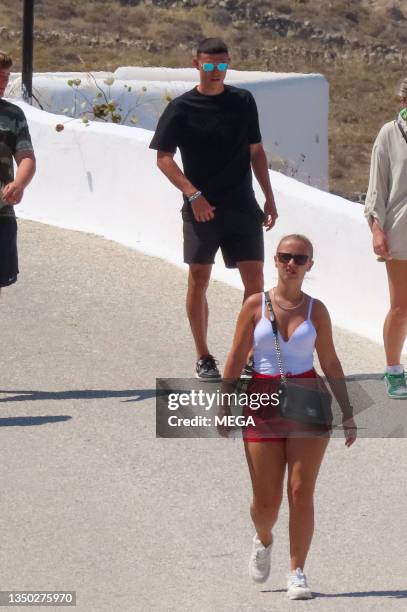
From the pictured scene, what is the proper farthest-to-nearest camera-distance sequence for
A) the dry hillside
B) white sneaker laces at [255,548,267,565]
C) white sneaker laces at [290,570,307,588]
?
Result: the dry hillside
white sneaker laces at [255,548,267,565]
white sneaker laces at [290,570,307,588]

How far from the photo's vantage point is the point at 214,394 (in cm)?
797

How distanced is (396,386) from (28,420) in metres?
2.00

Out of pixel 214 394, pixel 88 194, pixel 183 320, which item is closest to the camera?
pixel 214 394

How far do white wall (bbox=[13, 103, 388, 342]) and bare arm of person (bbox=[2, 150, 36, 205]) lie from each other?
103 inches

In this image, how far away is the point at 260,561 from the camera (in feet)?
19.1

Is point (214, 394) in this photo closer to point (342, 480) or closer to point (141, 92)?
point (342, 480)

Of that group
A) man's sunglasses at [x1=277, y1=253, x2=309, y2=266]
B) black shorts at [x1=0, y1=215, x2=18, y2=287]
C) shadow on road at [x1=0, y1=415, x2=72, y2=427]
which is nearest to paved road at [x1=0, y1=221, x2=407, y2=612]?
shadow on road at [x1=0, y1=415, x2=72, y2=427]

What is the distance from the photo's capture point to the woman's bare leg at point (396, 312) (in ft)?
27.0

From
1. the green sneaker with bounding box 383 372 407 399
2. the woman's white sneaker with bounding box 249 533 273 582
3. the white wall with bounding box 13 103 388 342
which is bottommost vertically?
the white wall with bounding box 13 103 388 342

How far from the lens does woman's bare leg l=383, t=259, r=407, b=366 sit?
27.0 feet

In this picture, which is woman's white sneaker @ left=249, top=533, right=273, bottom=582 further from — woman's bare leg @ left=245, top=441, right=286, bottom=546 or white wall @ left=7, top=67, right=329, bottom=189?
white wall @ left=7, top=67, right=329, bottom=189

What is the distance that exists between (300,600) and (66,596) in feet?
2.87

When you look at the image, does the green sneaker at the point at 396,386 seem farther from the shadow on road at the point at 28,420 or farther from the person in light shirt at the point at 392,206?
the shadow on road at the point at 28,420

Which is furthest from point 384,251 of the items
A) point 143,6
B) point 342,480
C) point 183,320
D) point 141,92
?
point 143,6
